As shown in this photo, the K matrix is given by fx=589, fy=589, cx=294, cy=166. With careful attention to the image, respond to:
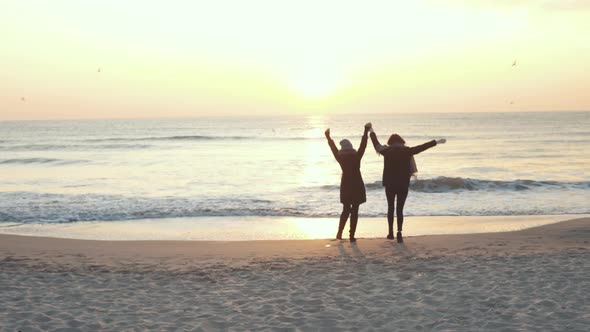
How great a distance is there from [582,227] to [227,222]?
7950mm

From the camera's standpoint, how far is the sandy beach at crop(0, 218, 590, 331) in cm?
582

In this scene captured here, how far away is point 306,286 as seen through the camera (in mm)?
7230

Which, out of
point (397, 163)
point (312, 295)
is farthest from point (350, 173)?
point (312, 295)

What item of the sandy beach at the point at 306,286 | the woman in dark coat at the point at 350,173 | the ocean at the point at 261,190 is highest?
the woman in dark coat at the point at 350,173

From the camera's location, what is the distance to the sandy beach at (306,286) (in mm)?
5824

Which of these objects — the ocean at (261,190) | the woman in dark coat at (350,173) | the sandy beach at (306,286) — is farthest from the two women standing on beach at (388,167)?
the ocean at (261,190)

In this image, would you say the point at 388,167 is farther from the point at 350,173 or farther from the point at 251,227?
the point at 251,227

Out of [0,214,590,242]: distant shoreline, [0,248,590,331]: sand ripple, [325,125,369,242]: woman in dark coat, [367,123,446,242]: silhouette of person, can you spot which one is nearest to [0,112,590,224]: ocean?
[0,214,590,242]: distant shoreline

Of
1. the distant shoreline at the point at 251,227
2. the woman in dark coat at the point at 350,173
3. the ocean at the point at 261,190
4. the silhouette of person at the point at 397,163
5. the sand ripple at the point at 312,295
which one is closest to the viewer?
the sand ripple at the point at 312,295

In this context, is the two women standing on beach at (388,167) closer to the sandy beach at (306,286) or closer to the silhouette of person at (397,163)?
the silhouette of person at (397,163)

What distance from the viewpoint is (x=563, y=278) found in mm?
7234

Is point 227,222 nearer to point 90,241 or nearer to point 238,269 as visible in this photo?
point 90,241

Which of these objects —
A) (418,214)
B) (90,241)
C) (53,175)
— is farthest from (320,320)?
(53,175)

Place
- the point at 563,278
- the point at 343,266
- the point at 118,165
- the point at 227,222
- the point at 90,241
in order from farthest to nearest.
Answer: the point at 118,165
the point at 227,222
the point at 90,241
the point at 343,266
the point at 563,278
